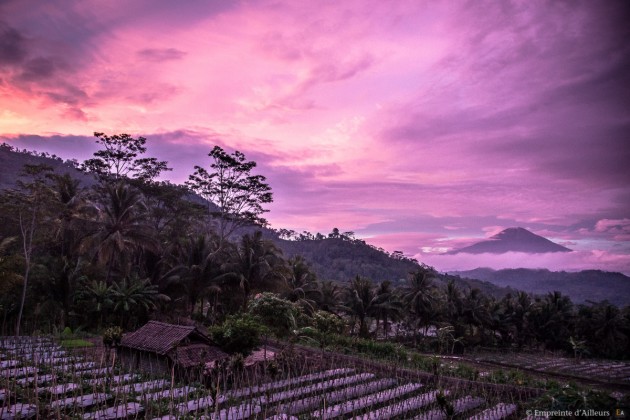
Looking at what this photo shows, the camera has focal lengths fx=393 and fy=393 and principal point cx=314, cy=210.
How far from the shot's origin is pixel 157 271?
26844 mm

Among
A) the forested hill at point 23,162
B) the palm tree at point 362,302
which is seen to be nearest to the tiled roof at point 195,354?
the palm tree at point 362,302

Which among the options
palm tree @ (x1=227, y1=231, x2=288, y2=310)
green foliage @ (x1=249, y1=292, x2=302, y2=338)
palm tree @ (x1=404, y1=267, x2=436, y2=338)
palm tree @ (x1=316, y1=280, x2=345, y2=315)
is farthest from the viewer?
palm tree @ (x1=404, y1=267, x2=436, y2=338)

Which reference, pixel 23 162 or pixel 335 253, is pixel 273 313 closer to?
pixel 335 253

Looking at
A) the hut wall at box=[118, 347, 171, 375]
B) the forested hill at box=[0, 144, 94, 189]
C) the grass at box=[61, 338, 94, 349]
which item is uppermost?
the forested hill at box=[0, 144, 94, 189]

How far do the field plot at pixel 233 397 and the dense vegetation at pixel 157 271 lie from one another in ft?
10.3

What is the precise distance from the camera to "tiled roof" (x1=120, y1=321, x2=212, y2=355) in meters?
13.1

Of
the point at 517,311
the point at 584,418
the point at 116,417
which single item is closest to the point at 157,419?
the point at 116,417

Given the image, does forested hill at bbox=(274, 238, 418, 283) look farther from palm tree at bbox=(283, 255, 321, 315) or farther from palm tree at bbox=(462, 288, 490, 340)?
palm tree at bbox=(283, 255, 321, 315)

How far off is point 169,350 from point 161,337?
1.01 meters

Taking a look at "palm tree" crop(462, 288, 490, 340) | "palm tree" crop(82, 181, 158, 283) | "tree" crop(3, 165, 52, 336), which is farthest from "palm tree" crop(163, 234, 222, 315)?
"palm tree" crop(462, 288, 490, 340)

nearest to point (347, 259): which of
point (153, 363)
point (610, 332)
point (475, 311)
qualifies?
point (475, 311)

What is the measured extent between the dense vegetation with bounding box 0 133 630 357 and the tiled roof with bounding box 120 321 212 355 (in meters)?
0.97

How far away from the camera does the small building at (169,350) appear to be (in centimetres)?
1267

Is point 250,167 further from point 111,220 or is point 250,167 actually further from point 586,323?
point 586,323
